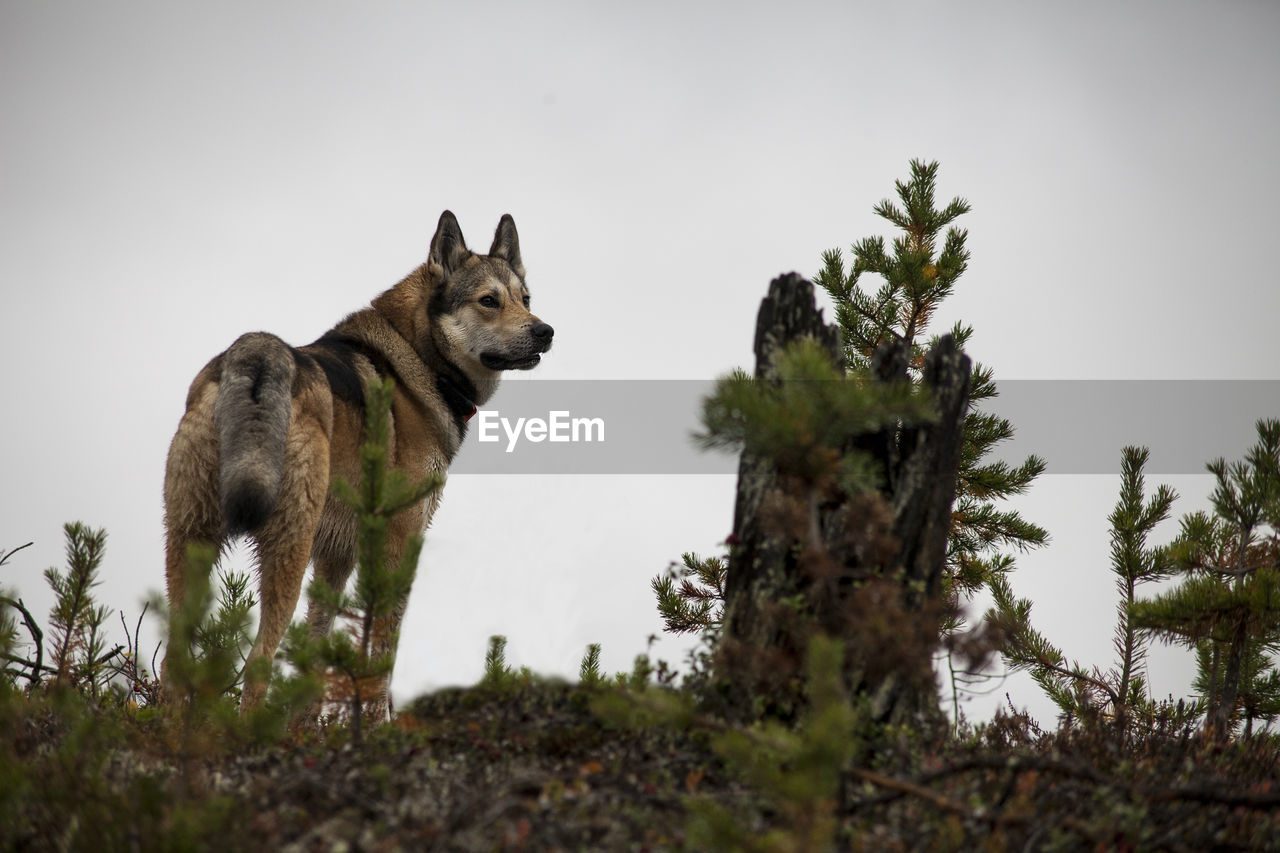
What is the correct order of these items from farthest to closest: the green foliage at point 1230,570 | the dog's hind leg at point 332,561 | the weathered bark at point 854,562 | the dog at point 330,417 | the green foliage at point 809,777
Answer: the dog's hind leg at point 332,561 < the dog at point 330,417 < the green foliage at point 1230,570 < the weathered bark at point 854,562 < the green foliage at point 809,777

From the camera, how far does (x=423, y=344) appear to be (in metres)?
8.19

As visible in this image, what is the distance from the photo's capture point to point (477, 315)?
8359 millimetres

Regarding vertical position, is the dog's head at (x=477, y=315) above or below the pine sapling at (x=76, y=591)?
above

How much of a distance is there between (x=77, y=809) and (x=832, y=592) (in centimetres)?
253

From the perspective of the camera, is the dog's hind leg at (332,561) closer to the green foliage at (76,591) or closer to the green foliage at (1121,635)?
the green foliage at (76,591)

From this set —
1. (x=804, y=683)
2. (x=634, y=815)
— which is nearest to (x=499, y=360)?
(x=804, y=683)

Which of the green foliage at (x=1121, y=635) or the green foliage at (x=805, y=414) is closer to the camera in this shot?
the green foliage at (x=805, y=414)

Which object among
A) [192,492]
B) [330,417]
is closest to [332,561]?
[330,417]

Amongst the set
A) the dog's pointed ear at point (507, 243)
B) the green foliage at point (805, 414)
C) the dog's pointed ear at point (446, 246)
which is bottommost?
the green foliage at point (805, 414)

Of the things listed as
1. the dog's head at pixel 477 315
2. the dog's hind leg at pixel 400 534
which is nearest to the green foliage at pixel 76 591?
the dog's hind leg at pixel 400 534

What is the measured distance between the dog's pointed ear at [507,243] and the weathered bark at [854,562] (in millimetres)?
5314

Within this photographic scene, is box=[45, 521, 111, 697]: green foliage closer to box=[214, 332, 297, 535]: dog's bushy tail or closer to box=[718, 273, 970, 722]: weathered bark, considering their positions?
box=[214, 332, 297, 535]: dog's bushy tail

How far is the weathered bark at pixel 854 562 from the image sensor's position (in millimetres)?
3236

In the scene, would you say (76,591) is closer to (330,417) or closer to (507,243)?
(330,417)
